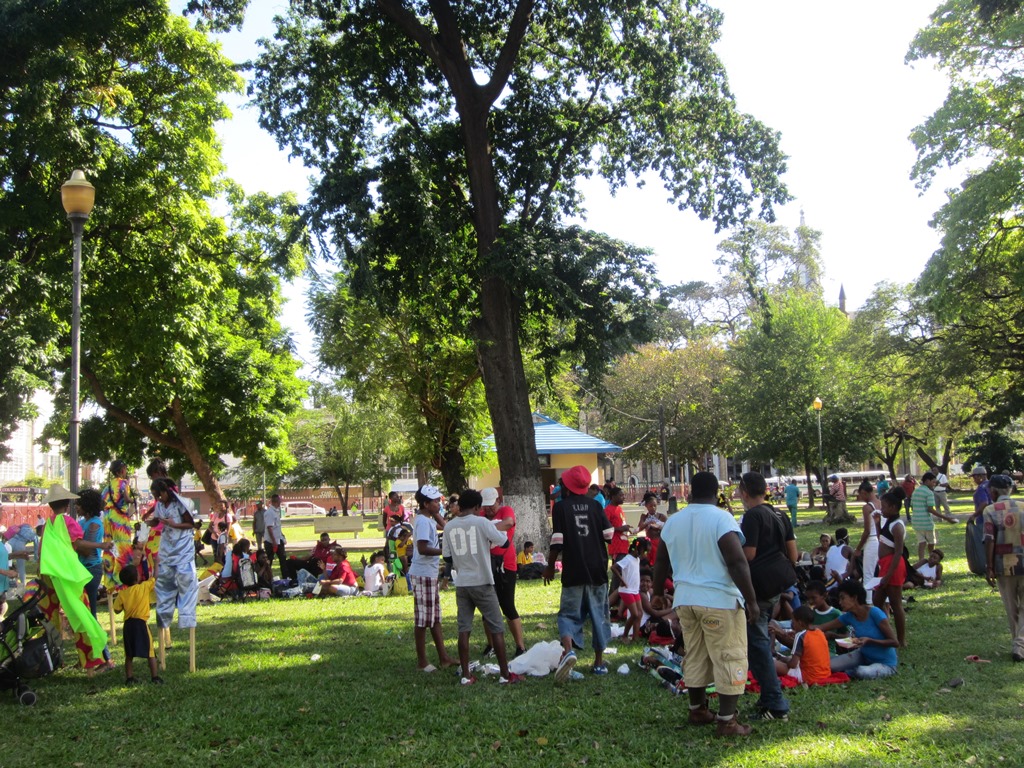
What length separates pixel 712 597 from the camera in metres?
6.16

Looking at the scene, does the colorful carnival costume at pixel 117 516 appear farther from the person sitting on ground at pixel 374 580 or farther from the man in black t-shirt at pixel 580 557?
the person sitting on ground at pixel 374 580

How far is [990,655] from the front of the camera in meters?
8.64

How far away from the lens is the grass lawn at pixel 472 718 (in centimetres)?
595

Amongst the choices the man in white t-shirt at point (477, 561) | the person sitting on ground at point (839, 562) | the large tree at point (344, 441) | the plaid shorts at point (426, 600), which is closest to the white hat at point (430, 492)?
the man in white t-shirt at point (477, 561)

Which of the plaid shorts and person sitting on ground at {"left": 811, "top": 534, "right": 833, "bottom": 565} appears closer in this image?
the plaid shorts

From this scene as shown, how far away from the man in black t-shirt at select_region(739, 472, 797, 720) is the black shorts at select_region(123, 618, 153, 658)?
543 cm

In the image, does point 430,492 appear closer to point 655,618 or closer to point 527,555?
point 655,618

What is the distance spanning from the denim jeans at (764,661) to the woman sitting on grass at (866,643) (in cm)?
167

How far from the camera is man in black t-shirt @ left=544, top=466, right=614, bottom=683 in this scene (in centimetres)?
815

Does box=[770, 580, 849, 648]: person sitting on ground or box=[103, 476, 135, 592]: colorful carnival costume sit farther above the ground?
box=[103, 476, 135, 592]: colorful carnival costume

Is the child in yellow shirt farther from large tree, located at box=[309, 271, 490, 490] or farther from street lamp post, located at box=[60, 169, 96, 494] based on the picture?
large tree, located at box=[309, 271, 490, 490]

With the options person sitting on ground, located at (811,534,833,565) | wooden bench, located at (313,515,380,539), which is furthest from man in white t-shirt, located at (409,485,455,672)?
wooden bench, located at (313,515,380,539)

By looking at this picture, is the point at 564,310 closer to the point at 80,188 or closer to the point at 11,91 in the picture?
the point at 80,188

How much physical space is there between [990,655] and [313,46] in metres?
16.5
